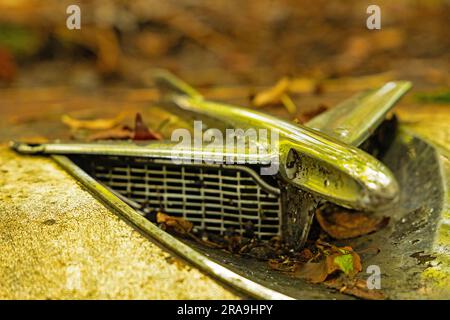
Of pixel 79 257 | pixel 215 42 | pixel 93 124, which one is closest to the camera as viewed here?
pixel 79 257

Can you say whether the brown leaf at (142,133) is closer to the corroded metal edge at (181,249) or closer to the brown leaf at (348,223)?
the corroded metal edge at (181,249)

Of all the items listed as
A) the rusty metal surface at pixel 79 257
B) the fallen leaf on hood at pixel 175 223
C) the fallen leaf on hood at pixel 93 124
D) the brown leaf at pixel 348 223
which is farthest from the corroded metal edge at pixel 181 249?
the fallen leaf on hood at pixel 93 124

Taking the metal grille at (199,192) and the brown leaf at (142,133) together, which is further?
the brown leaf at (142,133)

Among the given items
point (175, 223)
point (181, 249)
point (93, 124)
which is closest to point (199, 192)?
point (175, 223)

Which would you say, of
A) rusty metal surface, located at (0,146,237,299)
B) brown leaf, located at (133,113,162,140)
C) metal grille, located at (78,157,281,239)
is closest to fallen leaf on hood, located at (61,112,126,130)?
brown leaf, located at (133,113,162,140)

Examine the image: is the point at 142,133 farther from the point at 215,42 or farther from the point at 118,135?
the point at 215,42

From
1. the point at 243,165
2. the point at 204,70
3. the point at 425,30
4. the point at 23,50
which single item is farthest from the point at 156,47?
the point at 243,165
